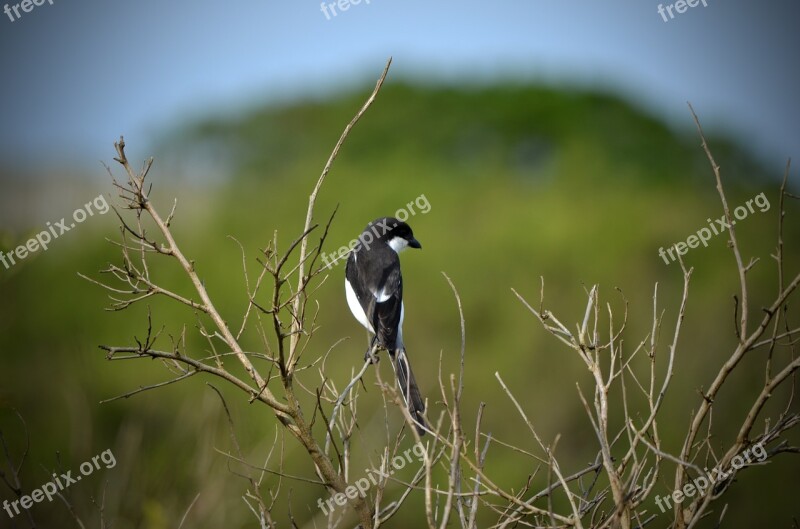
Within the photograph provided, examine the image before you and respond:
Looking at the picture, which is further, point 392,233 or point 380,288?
point 392,233

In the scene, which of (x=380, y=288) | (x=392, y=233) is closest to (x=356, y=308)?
(x=380, y=288)

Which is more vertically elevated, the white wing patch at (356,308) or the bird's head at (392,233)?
the bird's head at (392,233)

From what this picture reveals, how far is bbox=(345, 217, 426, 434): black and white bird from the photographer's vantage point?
5617 mm

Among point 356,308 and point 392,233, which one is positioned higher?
point 392,233

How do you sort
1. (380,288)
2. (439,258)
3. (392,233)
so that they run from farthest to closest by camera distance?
(439,258) → (392,233) → (380,288)

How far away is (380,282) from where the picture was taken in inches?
238

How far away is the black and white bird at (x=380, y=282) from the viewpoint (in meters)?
5.62

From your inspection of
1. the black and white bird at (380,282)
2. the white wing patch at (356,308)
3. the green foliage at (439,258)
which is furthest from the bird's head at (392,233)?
the green foliage at (439,258)

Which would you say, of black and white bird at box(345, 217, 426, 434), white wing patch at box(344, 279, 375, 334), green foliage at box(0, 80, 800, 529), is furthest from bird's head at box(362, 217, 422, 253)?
green foliage at box(0, 80, 800, 529)

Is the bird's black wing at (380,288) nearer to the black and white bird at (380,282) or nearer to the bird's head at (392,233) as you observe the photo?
the black and white bird at (380,282)

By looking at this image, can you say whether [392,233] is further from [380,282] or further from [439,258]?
[439,258]

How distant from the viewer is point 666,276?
27.5 metres

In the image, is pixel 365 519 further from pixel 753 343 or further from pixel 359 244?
pixel 359 244

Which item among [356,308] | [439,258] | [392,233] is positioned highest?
[392,233]
